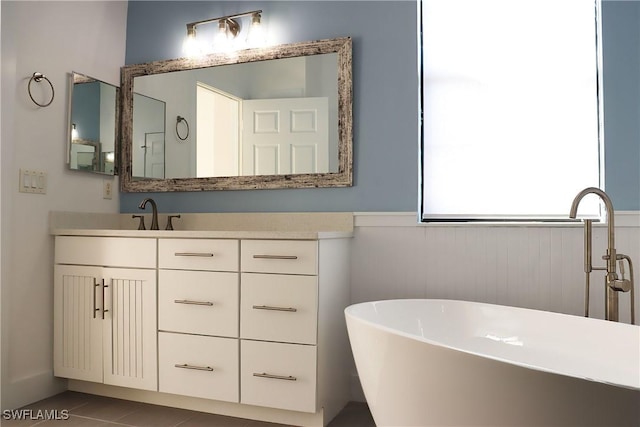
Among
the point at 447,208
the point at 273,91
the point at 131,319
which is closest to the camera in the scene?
the point at 131,319

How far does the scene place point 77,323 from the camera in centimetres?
255

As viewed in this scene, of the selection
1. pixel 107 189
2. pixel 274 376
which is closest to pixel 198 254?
pixel 274 376

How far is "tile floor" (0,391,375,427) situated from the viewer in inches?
88.8

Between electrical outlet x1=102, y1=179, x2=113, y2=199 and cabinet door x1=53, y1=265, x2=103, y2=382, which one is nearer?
cabinet door x1=53, y1=265, x2=103, y2=382

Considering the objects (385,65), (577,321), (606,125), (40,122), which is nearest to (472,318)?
(577,321)

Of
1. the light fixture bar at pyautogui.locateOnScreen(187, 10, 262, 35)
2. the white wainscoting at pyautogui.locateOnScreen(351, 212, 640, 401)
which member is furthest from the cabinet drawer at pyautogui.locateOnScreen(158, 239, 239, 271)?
the light fixture bar at pyautogui.locateOnScreen(187, 10, 262, 35)

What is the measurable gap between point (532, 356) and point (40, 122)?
8.67 feet

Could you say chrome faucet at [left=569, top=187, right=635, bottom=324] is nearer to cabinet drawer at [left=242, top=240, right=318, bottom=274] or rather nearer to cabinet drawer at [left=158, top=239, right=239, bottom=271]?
cabinet drawer at [left=242, top=240, right=318, bottom=274]

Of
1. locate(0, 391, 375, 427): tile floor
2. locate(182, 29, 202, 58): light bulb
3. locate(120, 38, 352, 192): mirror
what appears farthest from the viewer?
locate(182, 29, 202, 58): light bulb

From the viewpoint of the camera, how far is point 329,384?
228 cm

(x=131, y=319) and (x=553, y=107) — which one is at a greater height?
(x=553, y=107)

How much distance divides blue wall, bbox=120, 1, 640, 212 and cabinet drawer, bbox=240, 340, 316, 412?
33.0 inches

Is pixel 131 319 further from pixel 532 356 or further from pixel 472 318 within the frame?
pixel 532 356

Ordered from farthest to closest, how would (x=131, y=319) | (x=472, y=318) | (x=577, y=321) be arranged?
(x=131, y=319) → (x=472, y=318) → (x=577, y=321)
